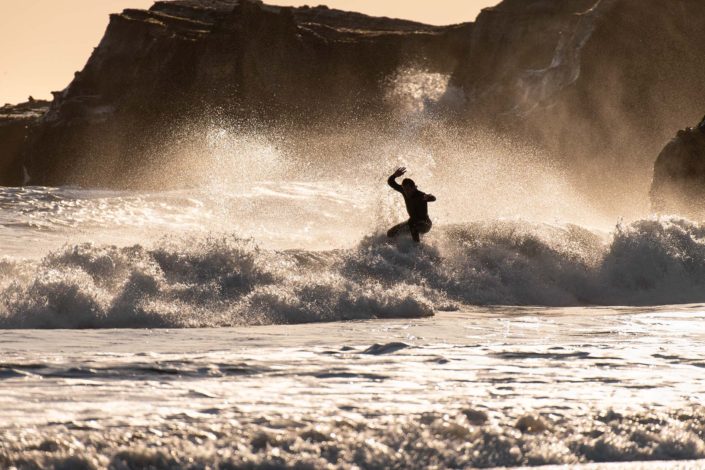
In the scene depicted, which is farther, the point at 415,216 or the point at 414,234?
the point at 415,216

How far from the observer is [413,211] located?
19422 millimetres

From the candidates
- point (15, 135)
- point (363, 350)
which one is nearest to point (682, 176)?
point (363, 350)

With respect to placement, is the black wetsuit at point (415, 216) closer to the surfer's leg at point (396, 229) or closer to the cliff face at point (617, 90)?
the surfer's leg at point (396, 229)

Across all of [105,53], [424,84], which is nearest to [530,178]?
[424,84]

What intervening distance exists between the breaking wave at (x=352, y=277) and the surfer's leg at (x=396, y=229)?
0.18 m

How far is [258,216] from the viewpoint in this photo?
33031mm

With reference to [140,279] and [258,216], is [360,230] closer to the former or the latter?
[258,216]

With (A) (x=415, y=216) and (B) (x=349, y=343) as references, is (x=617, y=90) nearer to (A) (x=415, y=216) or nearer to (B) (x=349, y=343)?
(A) (x=415, y=216)

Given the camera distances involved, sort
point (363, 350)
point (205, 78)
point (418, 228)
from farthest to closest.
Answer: point (205, 78) → point (418, 228) → point (363, 350)

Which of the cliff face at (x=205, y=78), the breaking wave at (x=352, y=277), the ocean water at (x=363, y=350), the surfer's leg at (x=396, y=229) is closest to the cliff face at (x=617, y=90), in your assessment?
the cliff face at (x=205, y=78)

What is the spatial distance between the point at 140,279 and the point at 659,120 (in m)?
54.4

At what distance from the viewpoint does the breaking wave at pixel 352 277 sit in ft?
45.5

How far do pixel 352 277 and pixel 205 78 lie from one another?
9171 cm

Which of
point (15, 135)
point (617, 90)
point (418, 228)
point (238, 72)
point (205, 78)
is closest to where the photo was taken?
point (418, 228)
